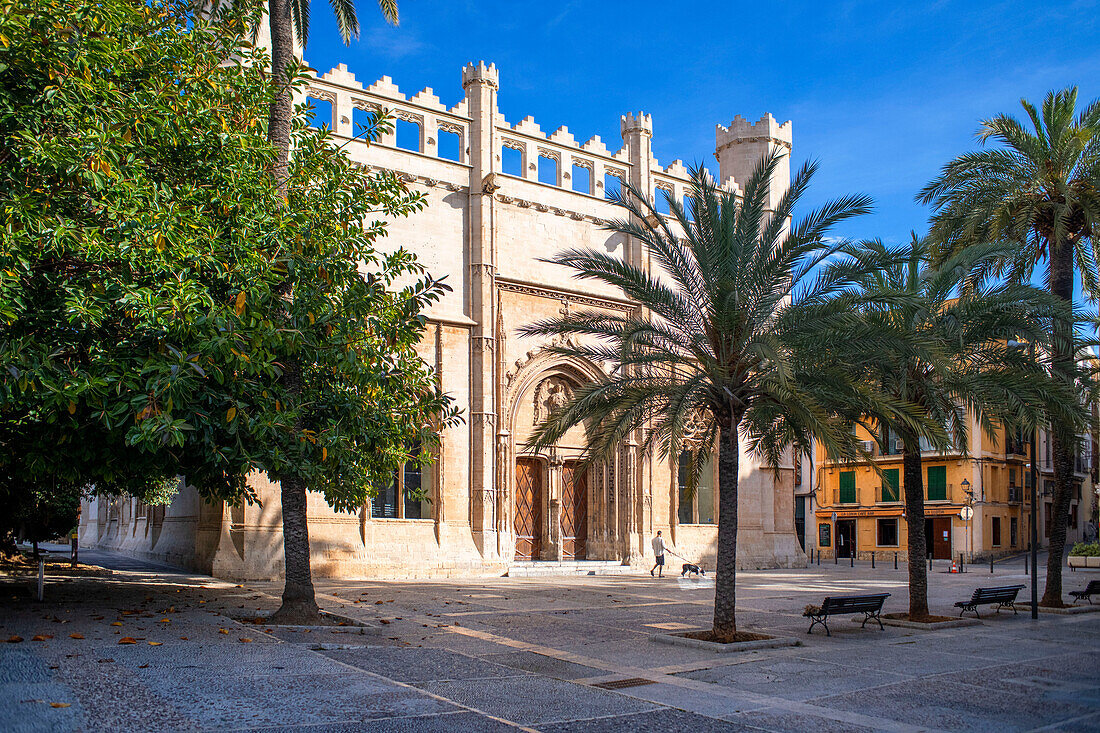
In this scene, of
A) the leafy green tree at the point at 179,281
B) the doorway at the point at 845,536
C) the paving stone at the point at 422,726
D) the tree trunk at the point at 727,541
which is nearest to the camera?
the paving stone at the point at 422,726

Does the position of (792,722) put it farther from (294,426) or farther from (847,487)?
(847,487)

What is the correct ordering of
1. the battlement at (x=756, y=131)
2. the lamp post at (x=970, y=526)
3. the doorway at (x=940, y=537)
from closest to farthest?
the battlement at (x=756, y=131)
the lamp post at (x=970, y=526)
the doorway at (x=940, y=537)

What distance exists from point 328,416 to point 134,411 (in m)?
3.81

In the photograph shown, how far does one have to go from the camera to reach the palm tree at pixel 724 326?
13.2 meters

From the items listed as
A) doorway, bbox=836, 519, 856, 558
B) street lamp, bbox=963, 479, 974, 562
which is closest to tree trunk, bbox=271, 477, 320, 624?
street lamp, bbox=963, 479, 974, 562

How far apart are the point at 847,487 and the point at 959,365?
3559 centimetres

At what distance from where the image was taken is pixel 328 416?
45.7ft

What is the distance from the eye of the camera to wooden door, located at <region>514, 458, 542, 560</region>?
96.3 feet

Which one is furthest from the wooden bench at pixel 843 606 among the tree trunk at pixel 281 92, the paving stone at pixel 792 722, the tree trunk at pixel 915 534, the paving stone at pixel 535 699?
the tree trunk at pixel 281 92

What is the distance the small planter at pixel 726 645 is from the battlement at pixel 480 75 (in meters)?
20.7

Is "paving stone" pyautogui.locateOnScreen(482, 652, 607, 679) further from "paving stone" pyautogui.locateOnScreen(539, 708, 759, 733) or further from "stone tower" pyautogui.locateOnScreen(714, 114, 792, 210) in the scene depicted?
"stone tower" pyautogui.locateOnScreen(714, 114, 792, 210)

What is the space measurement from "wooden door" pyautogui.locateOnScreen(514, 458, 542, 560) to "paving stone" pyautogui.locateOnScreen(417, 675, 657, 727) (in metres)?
19.3

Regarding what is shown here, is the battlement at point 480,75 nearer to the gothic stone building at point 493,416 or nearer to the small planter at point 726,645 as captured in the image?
the gothic stone building at point 493,416

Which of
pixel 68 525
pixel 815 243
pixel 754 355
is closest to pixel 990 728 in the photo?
pixel 754 355
